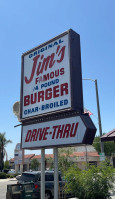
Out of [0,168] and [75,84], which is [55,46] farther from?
[0,168]

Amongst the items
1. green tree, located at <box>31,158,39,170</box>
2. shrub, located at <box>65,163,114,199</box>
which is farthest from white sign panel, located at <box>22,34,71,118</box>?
green tree, located at <box>31,158,39,170</box>

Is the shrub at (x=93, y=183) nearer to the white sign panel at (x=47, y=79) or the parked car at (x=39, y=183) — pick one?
the white sign panel at (x=47, y=79)

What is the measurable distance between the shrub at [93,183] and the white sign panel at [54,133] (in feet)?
4.25

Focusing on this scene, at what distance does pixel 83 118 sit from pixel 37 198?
7.34 metres

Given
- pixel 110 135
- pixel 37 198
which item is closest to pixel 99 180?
pixel 110 135

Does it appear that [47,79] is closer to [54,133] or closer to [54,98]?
[54,98]

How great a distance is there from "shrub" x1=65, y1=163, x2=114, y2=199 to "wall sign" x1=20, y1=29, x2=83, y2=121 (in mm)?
2183

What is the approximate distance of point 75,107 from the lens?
804cm

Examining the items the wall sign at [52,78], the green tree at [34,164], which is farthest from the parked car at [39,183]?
the green tree at [34,164]

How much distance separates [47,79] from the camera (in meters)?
9.36

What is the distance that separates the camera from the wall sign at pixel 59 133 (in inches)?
293

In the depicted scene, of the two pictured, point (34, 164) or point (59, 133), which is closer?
point (59, 133)

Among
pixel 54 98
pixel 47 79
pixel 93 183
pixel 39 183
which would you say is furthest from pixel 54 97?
pixel 39 183

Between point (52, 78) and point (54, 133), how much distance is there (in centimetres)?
218
